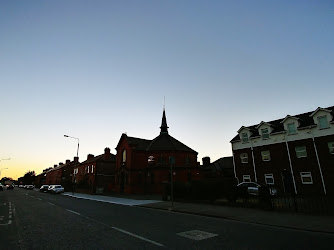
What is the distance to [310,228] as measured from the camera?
320 inches

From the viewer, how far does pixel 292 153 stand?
25219 mm

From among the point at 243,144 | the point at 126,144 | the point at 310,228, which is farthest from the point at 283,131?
the point at 126,144

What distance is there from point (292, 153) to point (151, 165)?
21.3 m

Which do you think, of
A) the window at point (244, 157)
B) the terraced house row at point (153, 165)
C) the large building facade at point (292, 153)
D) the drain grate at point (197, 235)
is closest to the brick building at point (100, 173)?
the terraced house row at point (153, 165)

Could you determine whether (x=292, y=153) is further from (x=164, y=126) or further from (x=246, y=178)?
(x=164, y=126)

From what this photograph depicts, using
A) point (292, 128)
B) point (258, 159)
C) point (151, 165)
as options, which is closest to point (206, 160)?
point (151, 165)

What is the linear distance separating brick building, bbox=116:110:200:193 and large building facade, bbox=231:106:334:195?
30.4 feet

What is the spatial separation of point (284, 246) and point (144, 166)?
31.4m

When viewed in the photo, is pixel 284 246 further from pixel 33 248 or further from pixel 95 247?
pixel 33 248

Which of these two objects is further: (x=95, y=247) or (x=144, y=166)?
(x=144, y=166)

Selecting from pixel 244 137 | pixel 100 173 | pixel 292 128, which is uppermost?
pixel 292 128

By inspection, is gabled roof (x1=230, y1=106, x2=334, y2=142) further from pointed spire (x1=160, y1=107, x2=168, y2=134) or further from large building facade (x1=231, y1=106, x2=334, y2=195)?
pointed spire (x1=160, y1=107, x2=168, y2=134)

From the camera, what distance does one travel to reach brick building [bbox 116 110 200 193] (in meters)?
34.2

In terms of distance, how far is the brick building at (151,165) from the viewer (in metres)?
34.2
